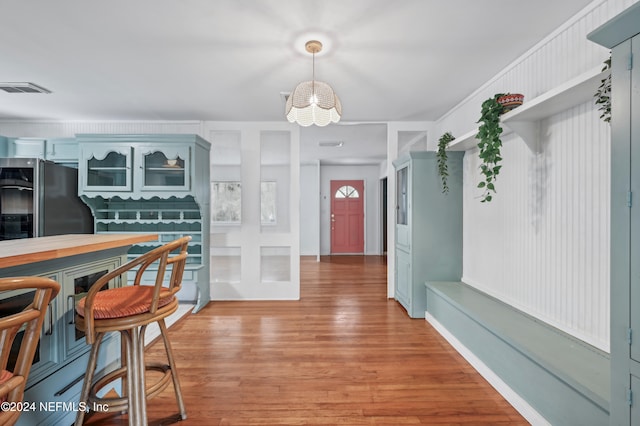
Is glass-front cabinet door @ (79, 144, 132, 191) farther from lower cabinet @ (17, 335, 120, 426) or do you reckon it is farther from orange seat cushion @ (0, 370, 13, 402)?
orange seat cushion @ (0, 370, 13, 402)

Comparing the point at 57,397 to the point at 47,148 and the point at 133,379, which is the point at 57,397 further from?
the point at 47,148

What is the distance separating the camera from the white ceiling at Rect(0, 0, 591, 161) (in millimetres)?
1813

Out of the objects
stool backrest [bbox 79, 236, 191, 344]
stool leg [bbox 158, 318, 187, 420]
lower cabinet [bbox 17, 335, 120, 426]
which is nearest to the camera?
stool backrest [bbox 79, 236, 191, 344]

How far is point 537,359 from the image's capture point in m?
1.63

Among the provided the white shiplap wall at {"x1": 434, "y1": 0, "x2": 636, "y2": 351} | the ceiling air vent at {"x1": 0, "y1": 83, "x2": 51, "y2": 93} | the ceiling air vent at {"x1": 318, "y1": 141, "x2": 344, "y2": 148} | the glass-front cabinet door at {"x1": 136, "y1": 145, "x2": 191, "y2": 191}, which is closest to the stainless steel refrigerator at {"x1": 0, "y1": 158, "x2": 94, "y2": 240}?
the ceiling air vent at {"x1": 0, "y1": 83, "x2": 51, "y2": 93}

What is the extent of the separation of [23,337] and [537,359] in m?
2.23

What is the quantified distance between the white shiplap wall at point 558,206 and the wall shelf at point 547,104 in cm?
6

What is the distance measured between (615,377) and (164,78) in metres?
3.57

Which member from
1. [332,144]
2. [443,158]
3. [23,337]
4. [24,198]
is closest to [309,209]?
[332,144]

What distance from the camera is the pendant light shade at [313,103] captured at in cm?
195

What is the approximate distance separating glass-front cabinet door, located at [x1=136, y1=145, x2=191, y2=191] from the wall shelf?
3015 millimetres

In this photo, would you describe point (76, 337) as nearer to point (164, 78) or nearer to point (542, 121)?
point (164, 78)

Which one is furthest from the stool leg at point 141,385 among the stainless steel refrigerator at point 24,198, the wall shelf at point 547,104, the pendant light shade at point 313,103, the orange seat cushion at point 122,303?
the stainless steel refrigerator at point 24,198

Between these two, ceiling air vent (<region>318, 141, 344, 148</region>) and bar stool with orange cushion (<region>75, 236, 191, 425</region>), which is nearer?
bar stool with orange cushion (<region>75, 236, 191, 425</region>)
